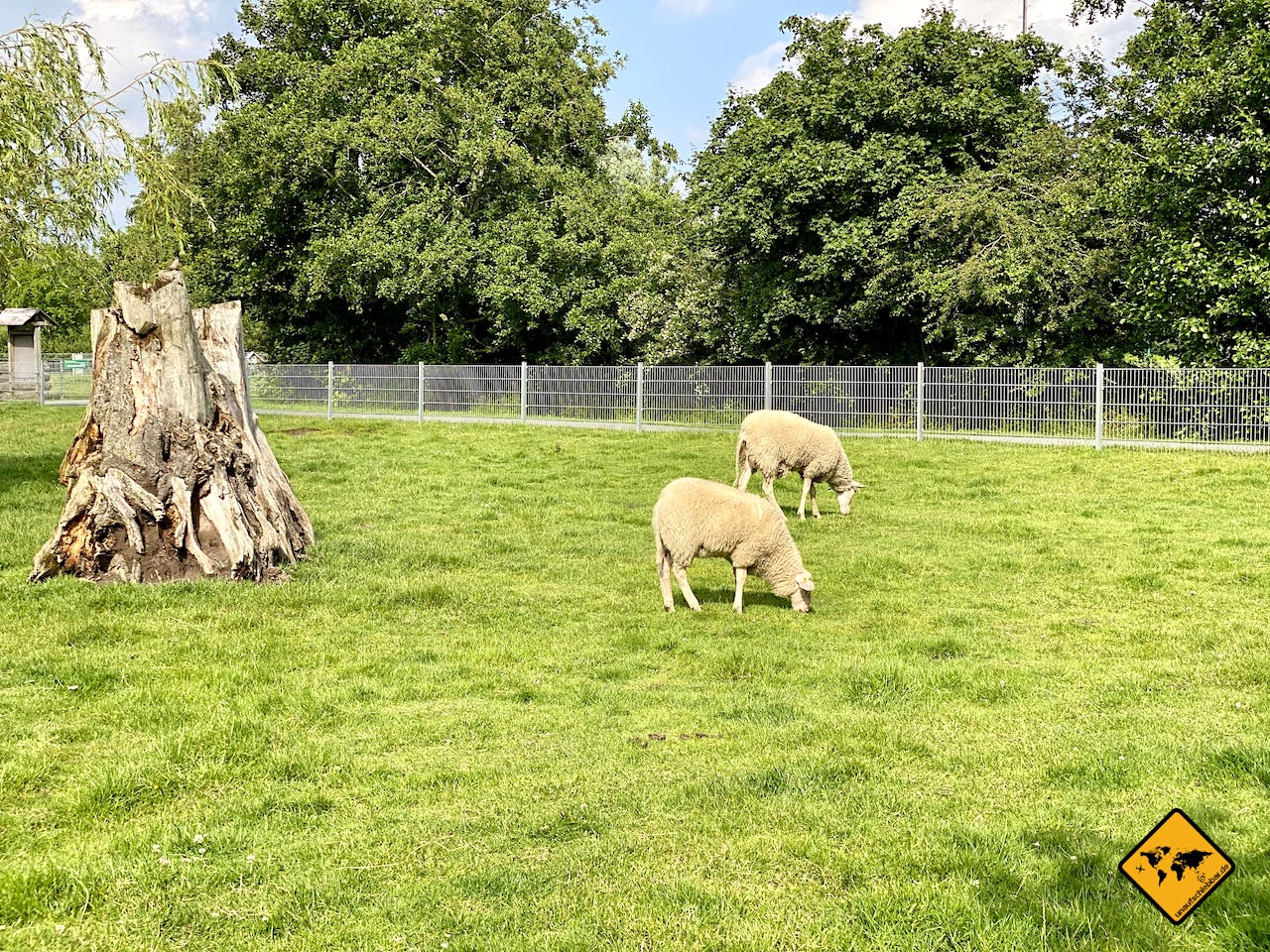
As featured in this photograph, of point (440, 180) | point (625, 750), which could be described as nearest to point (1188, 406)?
point (625, 750)

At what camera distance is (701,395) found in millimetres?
25234

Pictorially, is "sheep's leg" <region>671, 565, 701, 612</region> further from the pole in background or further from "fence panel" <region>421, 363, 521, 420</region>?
"fence panel" <region>421, 363, 521, 420</region>

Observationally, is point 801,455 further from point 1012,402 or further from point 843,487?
point 1012,402

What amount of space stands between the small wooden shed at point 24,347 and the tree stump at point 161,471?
96.1 feet

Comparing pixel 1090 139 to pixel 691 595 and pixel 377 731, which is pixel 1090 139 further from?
pixel 377 731

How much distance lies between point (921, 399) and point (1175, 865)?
21.3 meters

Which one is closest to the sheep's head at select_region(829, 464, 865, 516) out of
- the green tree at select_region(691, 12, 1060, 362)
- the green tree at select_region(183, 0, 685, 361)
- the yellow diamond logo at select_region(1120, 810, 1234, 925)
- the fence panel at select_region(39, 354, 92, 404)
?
the yellow diamond logo at select_region(1120, 810, 1234, 925)

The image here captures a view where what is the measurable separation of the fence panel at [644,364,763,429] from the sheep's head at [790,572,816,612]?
51.1 feet

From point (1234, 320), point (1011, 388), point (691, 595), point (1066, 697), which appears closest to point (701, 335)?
point (1011, 388)

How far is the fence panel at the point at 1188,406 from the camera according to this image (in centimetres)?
1980

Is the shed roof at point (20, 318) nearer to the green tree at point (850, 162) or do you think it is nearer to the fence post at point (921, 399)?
the green tree at point (850, 162)

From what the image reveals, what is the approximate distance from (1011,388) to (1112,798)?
18.3 metres

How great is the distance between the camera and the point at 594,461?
770 inches

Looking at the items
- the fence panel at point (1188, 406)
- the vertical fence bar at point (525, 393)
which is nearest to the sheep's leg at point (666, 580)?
the fence panel at point (1188, 406)
